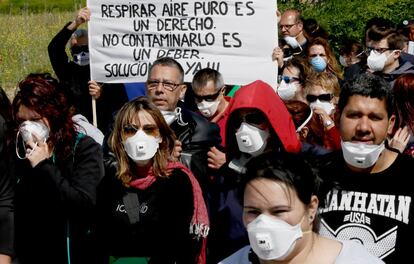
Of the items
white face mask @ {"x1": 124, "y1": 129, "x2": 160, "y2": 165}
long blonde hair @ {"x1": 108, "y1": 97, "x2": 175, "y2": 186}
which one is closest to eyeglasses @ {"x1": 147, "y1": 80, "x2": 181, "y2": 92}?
long blonde hair @ {"x1": 108, "y1": 97, "x2": 175, "y2": 186}

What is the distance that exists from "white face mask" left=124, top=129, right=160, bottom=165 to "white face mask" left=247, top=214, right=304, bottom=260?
5.24ft

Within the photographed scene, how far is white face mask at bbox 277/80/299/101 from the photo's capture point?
267 inches

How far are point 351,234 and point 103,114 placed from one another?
4234 mm

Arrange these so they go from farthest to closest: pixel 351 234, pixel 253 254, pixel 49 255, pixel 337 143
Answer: pixel 337 143
pixel 49 255
pixel 351 234
pixel 253 254

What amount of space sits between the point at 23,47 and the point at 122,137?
1428 cm

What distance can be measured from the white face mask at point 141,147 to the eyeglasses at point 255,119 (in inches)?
19.6

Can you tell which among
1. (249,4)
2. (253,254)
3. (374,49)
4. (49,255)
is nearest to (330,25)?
(374,49)

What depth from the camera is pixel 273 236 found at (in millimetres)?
3039

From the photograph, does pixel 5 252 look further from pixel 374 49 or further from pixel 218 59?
pixel 374 49

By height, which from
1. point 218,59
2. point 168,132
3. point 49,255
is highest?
point 218,59

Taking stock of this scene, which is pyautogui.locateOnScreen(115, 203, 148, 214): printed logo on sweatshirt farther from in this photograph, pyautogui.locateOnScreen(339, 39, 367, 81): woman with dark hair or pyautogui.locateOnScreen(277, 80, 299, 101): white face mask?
pyautogui.locateOnScreen(339, 39, 367, 81): woman with dark hair

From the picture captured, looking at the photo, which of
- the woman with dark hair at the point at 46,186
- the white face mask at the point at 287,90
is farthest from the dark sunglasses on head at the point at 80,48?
the woman with dark hair at the point at 46,186

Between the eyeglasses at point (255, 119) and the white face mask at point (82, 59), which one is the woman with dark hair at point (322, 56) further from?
the eyeglasses at point (255, 119)

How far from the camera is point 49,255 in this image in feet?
15.8
